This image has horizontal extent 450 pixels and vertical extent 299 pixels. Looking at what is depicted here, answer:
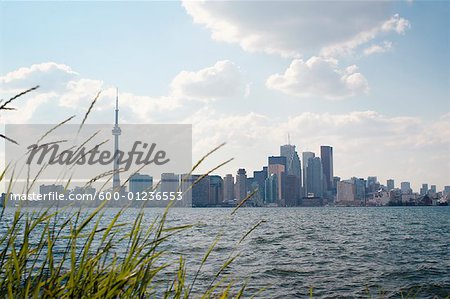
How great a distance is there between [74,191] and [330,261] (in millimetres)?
26112

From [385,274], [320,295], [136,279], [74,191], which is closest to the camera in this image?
[136,279]

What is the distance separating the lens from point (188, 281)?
1812 centimetres

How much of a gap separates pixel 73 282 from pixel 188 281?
16.6m

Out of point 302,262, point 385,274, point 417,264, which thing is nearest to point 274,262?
point 302,262

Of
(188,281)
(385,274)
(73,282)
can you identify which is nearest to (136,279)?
(73,282)

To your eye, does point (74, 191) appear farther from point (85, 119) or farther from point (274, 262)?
point (274, 262)

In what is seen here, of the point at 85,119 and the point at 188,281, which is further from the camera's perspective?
the point at 188,281

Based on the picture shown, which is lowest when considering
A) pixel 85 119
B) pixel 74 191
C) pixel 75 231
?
pixel 75 231

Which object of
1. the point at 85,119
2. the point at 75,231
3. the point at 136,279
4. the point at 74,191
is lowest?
the point at 136,279

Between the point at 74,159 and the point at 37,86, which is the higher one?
the point at 37,86

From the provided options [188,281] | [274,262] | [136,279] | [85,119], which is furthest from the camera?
[274,262]

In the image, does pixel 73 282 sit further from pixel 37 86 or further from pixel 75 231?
pixel 37 86

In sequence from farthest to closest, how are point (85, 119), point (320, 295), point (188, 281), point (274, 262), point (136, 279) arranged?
point (274, 262), point (188, 281), point (320, 295), point (85, 119), point (136, 279)

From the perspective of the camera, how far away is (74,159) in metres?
2.51
